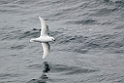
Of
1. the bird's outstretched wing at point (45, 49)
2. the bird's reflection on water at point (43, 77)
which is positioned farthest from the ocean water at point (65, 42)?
the bird's outstretched wing at point (45, 49)

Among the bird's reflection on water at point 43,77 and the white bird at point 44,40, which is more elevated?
the white bird at point 44,40

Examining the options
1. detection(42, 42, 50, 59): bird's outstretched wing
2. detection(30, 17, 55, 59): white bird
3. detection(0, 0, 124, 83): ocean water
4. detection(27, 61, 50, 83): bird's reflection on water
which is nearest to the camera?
detection(27, 61, 50, 83): bird's reflection on water

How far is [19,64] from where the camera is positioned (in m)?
30.7

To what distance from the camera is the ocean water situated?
29.0 meters

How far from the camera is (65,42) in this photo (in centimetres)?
3350

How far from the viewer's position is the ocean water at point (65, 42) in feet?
95.0

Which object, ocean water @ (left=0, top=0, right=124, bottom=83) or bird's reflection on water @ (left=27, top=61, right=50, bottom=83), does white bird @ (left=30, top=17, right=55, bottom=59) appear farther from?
ocean water @ (left=0, top=0, right=124, bottom=83)

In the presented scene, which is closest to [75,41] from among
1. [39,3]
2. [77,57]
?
[77,57]

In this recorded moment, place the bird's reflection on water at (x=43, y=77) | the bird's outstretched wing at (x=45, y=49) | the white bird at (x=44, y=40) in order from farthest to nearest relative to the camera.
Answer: the white bird at (x=44, y=40)
the bird's outstretched wing at (x=45, y=49)
the bird's reflection on water at (x=43, y=77)

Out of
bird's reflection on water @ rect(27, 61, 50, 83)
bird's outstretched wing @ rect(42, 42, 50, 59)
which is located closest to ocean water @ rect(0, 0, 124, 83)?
bird's reflection on water @ rect(27, 61, 50, 83)

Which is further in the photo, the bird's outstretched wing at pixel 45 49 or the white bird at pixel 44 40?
the white bird at pixel 44 40

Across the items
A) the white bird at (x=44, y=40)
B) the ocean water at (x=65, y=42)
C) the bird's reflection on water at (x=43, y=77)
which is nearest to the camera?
the bird's reflection on water at (x=43, y=77)

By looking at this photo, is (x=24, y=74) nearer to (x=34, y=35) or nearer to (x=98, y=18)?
(x=34, y=35)

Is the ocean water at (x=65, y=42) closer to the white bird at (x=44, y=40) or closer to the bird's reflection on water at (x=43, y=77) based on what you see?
the bird's reflection on water at (x=43, y=77)
